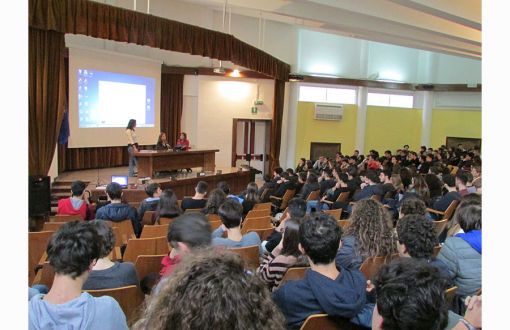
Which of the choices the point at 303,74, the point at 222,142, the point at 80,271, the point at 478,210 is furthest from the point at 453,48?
the point at 80,271

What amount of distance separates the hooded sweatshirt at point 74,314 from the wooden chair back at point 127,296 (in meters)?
0.55

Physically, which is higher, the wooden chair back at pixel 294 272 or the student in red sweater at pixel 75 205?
the wooden chair back at pixel 294 272

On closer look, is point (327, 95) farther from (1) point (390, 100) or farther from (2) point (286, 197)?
(2) point (286, 197)

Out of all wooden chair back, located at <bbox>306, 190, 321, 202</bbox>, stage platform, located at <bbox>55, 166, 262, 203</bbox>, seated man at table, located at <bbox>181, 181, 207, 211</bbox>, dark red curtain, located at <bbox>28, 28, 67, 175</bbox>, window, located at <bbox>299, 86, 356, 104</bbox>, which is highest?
window, located at <bbox>299, 86, 356, 104</bbox>

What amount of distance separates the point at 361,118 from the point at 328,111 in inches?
56.9

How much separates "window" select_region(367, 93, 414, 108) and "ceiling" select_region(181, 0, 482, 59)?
521 cm

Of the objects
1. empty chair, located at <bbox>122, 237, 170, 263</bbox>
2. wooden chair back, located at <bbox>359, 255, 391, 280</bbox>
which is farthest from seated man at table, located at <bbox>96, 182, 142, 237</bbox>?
wooden chair back, located at <bbox>359, 255, 391, 280</bbox>

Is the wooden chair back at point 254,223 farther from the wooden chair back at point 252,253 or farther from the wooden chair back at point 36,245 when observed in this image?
the wooden chair back at point 36,245

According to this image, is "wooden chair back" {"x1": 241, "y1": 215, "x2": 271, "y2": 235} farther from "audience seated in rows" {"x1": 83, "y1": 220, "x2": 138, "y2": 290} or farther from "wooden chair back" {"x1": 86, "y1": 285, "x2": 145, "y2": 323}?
"wooden chair back" {"x1": 86, "y1": 285, "x2": 145, "y2": 323}

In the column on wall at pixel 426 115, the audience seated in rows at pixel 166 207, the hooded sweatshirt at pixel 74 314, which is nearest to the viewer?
the hooded sweatshirt at pixel 74 314

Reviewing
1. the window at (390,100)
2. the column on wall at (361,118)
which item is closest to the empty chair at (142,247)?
the column on wall at (361,118)

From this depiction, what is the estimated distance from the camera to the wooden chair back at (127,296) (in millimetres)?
2355

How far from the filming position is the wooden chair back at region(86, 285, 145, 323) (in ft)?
7.73
